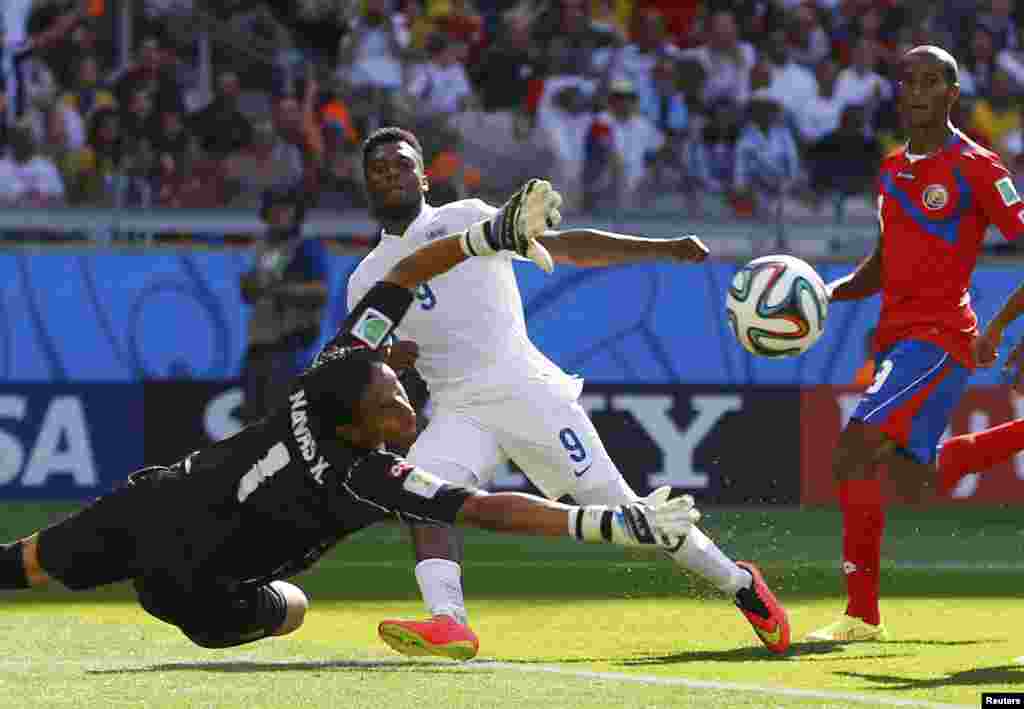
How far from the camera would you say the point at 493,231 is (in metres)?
7.30

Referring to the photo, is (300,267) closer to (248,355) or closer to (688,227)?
(248,355)

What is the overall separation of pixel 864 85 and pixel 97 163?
21.2 feet

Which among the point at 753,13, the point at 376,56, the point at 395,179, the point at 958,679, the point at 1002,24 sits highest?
the point at 753,13

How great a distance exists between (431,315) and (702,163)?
9.25 metres

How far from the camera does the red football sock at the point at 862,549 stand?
8969mm

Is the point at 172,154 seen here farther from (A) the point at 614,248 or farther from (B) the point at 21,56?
(A) the point at 614,248

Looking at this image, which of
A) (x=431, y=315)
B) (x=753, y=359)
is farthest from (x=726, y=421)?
(x=431, y=315)

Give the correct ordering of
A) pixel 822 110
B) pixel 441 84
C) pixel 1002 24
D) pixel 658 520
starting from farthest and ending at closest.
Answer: pixel 1002 24
pixel 822 110
pixel 441 84
pixel 658 520

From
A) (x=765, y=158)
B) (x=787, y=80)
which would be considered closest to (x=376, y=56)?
(x=765, y=158)

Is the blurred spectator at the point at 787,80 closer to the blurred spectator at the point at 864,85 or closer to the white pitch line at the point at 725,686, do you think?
the blurred spectator at the point at 864,85

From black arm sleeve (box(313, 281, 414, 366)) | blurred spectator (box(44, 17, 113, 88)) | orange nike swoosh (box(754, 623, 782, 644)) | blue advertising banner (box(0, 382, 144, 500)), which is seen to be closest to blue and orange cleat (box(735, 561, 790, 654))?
orange nike swoosh (box(754, 623, 782, 644))

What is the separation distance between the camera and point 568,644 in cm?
892

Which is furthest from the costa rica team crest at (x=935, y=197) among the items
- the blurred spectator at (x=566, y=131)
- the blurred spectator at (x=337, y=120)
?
the blurred spectator at (x=337, y=120)

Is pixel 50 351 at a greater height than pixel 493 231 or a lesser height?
lesser
